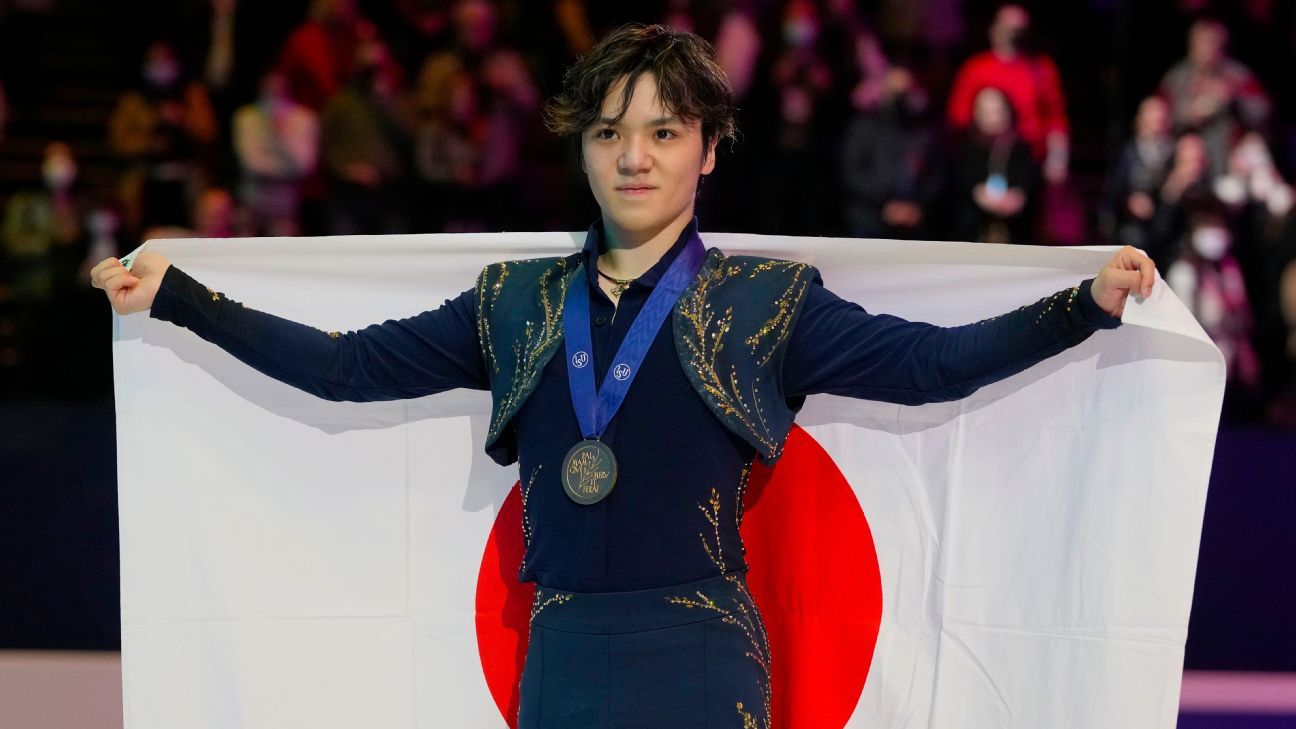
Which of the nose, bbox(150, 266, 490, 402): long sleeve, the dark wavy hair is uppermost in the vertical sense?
the dark wavy hair

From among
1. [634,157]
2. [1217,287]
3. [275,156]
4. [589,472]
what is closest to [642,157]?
[634,157]

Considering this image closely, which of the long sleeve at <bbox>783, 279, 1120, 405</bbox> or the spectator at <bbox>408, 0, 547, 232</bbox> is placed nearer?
the long sleeve at <bbox>783, 279, 1120, 405</bbox>

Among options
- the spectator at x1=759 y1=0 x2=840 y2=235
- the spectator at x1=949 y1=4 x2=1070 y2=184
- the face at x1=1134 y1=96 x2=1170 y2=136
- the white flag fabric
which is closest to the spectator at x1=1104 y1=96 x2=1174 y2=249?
the face at x1=1134 y1=96 x2=1170 y2=136

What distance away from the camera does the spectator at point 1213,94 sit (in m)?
6.24

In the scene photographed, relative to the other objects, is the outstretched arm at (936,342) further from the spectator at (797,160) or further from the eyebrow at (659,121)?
the spectator at (797,160)

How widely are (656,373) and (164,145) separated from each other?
17.0 feet

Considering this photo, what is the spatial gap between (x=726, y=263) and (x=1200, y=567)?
2364mm

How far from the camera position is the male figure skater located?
214 centimetres

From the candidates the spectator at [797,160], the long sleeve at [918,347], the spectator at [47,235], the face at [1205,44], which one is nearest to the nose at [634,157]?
the long sleeve at [918,347]

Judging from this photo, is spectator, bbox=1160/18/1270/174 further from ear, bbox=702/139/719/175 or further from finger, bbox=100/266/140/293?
finger, bbox=100/266/140/293

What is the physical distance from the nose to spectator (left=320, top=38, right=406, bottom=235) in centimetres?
430

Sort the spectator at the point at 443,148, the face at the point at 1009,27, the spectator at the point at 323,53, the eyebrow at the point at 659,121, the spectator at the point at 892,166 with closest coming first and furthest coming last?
the eyebrow at the point at 659,121
the spectator at the point at 892,166
the face at the point at 1009,27
the spectator at the point at 443,148
the spectator at the point at 323,53

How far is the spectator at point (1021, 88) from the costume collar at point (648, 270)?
4239 millimetres

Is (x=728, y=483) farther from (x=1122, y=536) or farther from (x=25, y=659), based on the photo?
(x=25, y=659)
